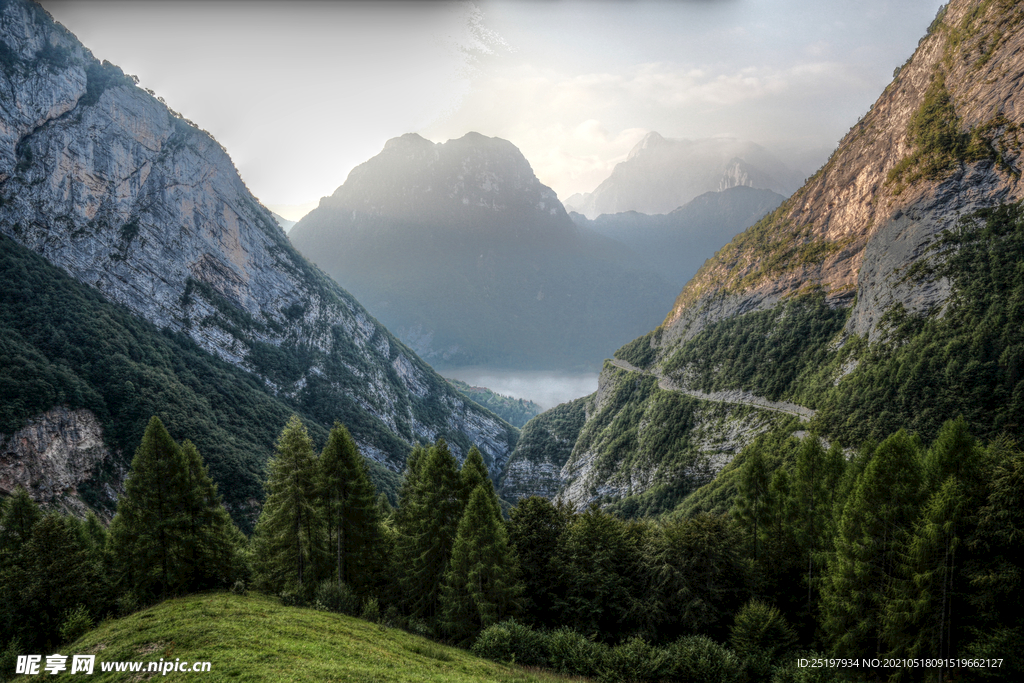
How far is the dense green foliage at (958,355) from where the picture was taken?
51.8 metres

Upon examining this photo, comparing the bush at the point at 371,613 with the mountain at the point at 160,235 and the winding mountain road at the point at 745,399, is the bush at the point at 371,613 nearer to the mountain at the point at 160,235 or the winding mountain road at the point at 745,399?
the winding mountain road at the point at 745,399

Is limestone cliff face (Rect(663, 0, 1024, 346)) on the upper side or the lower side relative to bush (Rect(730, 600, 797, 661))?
upper

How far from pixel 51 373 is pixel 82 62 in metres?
102

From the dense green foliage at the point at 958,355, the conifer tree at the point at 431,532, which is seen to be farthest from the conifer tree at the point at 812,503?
the conifer tree at the point at 431,532

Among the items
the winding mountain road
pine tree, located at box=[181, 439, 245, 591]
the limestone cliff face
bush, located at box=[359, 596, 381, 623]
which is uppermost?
the limestone cliff face

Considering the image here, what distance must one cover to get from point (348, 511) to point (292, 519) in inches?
157

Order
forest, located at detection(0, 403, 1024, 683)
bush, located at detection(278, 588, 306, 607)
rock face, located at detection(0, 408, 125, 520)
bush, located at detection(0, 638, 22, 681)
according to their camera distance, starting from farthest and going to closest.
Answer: rock face, located at detection(0, 408, 125, 520) < bush, located at detection(278, 588, 306, 607) < forest, located at detection(0, 403, 1024, 683) < bush, located at detection(0, 638, 22, 681)

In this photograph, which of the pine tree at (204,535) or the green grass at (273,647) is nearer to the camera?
the green grass at (273,647)

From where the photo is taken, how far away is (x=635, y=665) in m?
26.7

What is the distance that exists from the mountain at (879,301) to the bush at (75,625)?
71.6 meters

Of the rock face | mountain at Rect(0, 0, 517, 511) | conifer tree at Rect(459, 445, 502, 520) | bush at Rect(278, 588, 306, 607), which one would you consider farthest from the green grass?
mountain at Rect(0, 0, 517, 511)

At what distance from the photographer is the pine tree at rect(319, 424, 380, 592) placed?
112 ft

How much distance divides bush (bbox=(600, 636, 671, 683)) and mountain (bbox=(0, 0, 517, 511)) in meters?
94.1

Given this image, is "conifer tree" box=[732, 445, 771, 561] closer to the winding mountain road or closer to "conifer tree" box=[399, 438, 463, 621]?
"conifer tree" box=[399, 438, 463, 621]
